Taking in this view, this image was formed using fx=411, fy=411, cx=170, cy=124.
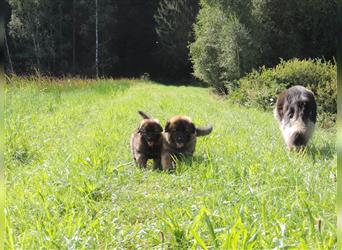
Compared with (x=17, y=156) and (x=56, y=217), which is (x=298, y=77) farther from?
(x=56, y=217)

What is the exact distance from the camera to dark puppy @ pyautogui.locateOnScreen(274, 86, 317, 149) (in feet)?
21.1

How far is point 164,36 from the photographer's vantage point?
43188 mm

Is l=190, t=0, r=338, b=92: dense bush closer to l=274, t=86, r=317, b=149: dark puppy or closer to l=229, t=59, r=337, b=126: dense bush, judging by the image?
l=229, t=59, r=337, b=126: dense bush

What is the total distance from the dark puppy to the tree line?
16515mm

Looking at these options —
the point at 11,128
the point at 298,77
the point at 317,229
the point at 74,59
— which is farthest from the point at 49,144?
the point at 74,59

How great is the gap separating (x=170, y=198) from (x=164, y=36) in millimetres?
40504

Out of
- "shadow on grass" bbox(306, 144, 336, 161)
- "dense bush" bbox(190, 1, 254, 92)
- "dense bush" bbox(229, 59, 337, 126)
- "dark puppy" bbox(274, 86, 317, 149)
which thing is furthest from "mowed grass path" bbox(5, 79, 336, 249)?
→ "dense bush" bbox(190, 1, 254, 92)

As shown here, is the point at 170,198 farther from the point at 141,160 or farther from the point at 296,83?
the point at 296,83

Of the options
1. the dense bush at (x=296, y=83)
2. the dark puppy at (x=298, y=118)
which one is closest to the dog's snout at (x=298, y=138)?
the dark puppy at (x=298, y=118)

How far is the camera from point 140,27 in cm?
4825

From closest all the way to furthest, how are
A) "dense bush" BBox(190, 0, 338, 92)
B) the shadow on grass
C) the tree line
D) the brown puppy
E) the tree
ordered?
the brown puppy → the shadow on grass → "dense bush" BBox(190, 0, 338, 92) → the tree line → the tree

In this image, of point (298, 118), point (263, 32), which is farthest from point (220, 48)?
point (298, 118)

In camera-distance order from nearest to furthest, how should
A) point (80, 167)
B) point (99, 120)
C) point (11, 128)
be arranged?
point (80, 167) → point (11, 128) → point (99, 120)

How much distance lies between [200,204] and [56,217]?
49.0 inches
